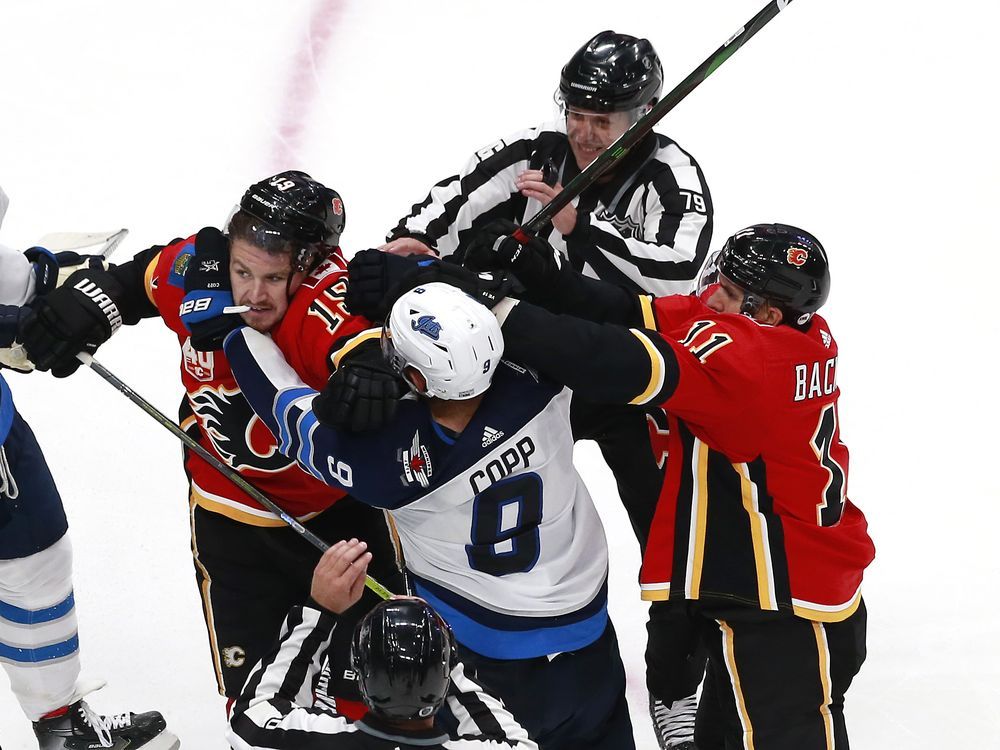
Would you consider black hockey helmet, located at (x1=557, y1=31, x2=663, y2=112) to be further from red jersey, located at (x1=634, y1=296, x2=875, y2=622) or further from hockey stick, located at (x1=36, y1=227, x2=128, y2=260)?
hockey stick, located at (x1=36, y1=227, x2=128, y2=260)

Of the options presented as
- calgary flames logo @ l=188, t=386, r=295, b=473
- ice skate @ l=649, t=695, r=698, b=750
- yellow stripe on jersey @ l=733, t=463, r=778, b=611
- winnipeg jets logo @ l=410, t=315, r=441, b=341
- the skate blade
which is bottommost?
the skate blade

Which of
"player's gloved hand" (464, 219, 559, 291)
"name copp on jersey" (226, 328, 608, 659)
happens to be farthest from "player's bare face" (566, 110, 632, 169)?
"name copp on jersey" (226, 328, 608, 659)

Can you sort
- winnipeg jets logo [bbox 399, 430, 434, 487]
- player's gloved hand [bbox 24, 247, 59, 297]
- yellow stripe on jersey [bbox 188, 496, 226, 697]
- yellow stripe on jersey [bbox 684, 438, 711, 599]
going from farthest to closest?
1. player's gloved hand [bbox 24, 247, 59, 297]
2. yellow stripe on jersey [bbox 188, 496, 226, 697]
3. yellow stripe on jersey [bbox 684, 438, 711, 599]
4. winnipeg jets logo [bbox 399, 430, 434, 487]

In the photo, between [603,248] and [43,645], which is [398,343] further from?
[43,645]

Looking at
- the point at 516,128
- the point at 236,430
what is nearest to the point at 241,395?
the point at 236,430

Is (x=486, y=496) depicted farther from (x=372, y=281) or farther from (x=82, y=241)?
(x=82, y=241)

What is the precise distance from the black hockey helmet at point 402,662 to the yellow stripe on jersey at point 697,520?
904 millimetres

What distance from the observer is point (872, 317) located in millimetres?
5098

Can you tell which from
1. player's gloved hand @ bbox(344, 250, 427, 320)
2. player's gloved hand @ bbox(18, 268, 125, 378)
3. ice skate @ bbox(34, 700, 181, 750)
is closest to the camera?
player's gloved hand @ bbox(344, 250, 427, 320)

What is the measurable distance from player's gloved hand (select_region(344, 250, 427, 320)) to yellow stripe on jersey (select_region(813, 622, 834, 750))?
1169 millimetres

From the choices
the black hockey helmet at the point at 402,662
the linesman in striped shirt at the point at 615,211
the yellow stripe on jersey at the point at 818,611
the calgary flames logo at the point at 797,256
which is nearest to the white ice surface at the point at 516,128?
the linesman in striped shirt at the point at 615,211

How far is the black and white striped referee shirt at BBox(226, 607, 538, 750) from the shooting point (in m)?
2.14

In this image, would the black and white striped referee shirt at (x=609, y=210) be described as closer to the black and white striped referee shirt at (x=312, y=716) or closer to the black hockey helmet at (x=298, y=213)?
the black hockey helmet at (x=298, y=213)

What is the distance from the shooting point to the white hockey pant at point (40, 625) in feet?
10.9
